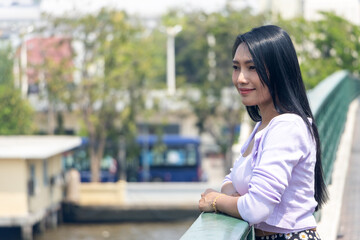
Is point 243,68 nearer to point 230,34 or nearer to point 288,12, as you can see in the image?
point 230,34

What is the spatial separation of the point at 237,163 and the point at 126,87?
34.3 metres

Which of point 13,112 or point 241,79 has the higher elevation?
point 241,79

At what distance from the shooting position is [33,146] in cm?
3291

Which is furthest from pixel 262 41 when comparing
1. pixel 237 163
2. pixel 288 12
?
pixel 288 12

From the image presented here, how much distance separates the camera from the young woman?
2.61 meters

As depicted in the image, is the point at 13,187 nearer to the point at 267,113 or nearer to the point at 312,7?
the point at 312,7

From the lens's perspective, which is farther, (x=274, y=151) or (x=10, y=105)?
(x=10, y=105)

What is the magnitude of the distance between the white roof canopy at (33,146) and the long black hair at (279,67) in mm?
28149

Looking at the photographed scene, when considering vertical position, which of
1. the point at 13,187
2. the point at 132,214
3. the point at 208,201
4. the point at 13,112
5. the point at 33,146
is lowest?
the point at 132,214

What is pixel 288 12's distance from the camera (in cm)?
5612

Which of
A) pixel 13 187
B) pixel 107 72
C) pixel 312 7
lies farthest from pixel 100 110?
pixel 312 7

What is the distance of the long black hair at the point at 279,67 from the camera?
2.73 m

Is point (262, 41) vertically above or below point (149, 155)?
above

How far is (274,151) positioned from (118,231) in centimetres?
3147
